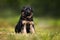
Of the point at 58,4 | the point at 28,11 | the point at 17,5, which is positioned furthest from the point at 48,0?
the point at 28,11

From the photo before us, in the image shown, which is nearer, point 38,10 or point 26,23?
point 26,23

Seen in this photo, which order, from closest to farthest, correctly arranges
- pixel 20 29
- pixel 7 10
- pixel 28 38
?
pixel 28 38 → pixel 20 29 → pixel 7 10

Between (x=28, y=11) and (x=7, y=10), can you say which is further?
(x=7, y=10)

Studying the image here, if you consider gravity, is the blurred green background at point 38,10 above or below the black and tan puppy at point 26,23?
below

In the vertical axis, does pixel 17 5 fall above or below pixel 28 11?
below

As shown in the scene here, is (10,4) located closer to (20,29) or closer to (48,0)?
(48,0)

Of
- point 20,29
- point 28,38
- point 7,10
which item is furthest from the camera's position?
point 7,10

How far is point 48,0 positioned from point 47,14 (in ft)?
3.49

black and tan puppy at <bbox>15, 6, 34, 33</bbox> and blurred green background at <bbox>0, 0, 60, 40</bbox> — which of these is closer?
black and tan puppy at <bbox>15, 6, 34, 33</bbox>

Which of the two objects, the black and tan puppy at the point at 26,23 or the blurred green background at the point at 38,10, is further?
the blurred green background at the point at 38,10

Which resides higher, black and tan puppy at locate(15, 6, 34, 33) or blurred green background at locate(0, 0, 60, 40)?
black and tan puppy at locate(15, 6, 34, 33)

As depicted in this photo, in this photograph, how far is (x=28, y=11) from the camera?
9.00 meters

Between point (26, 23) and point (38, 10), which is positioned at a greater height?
point (26, 23)

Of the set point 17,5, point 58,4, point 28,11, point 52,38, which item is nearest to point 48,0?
point 58,4
